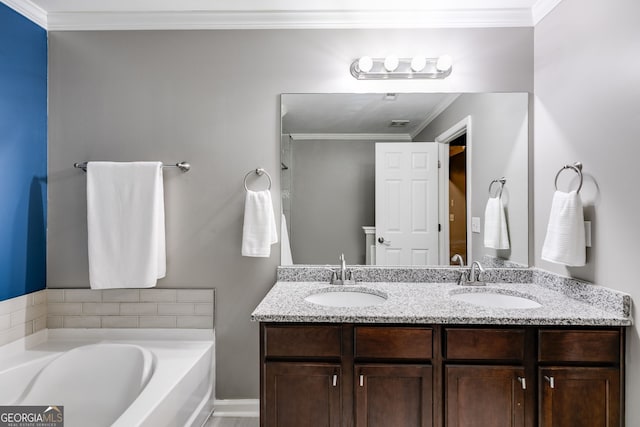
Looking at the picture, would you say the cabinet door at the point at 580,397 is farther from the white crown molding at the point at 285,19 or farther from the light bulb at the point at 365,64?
the white crown molding at the point at 285,19

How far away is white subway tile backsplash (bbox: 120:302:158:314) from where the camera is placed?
2168 millimetres

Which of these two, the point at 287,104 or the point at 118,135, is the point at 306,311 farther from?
the point at 118,135

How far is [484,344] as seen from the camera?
1481 millimetres

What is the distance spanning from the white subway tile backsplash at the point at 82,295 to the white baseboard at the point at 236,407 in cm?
96

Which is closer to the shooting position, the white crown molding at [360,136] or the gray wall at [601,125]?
the gray wall at [601,125]

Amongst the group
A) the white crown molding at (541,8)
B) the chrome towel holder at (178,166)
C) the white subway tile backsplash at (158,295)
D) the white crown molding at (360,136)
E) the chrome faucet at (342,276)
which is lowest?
the white subway tile backsplash at (158,295)

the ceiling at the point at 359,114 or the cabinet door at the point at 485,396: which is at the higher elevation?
the ceiling at the point at 359,114

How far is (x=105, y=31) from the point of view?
216cm

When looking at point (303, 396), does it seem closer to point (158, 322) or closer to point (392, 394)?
point (392, 394)

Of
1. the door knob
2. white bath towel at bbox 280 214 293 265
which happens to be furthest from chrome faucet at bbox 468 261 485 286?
white bath towel at bbox 280 214 293 265

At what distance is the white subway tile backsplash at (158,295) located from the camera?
85.3 inches

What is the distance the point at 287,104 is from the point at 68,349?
1882mm

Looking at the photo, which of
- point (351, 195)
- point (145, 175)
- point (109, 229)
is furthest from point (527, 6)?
point (109, 229)

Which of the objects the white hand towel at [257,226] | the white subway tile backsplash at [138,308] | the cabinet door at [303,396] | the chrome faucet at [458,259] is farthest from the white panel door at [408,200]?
the white subway tile backsplash at [138,308]
